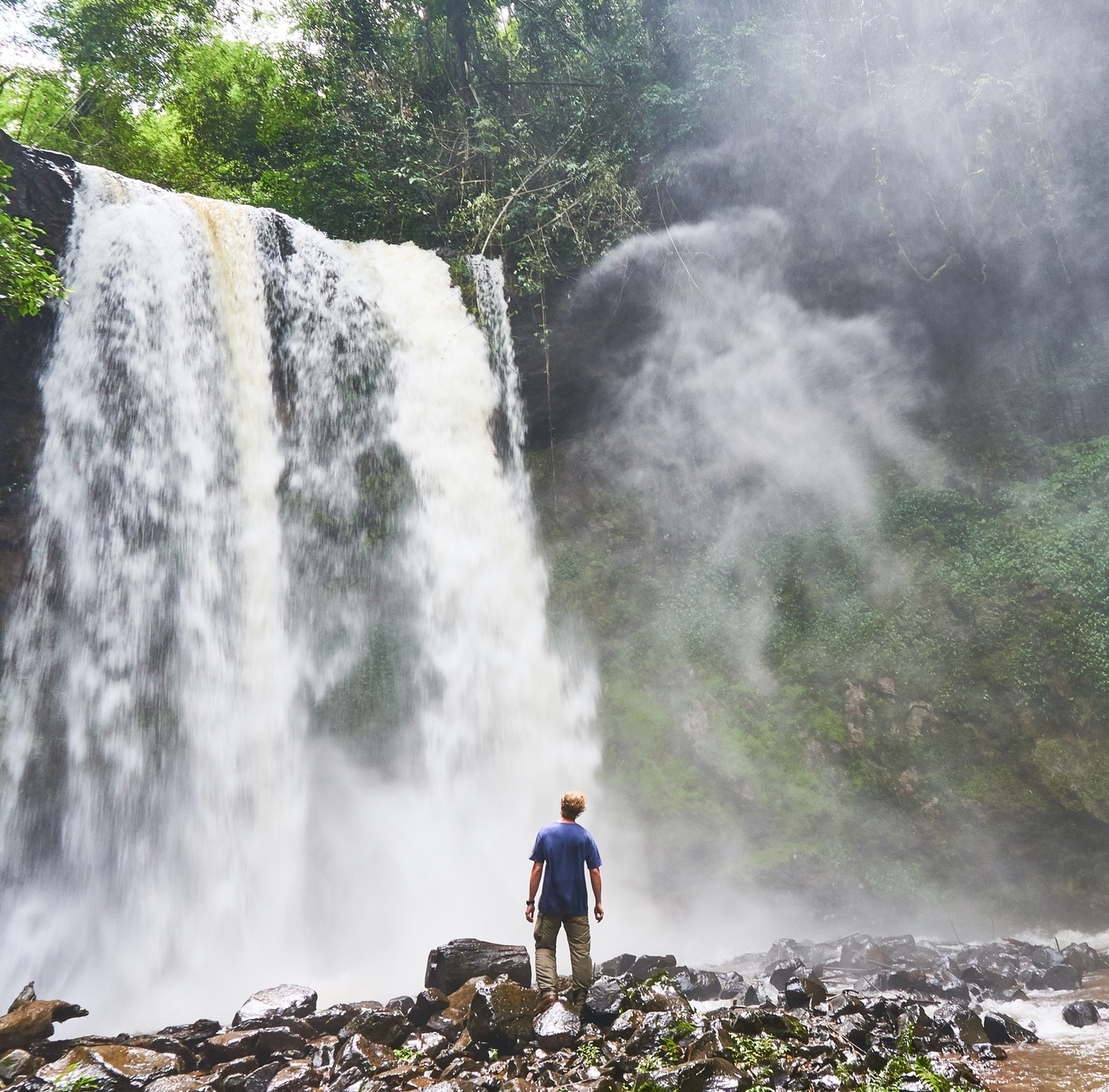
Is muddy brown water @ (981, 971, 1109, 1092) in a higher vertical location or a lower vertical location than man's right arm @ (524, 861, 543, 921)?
lower

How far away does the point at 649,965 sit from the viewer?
599cm

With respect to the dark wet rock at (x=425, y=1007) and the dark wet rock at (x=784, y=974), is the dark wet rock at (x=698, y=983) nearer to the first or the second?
the dark wet rock at (x=784, y=974)

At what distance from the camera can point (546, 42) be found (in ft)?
44.3

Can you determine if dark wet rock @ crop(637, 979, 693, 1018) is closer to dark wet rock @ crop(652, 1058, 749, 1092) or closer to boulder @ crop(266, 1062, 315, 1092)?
dark wet rock @ crop(652, 1058, 749, 1092)

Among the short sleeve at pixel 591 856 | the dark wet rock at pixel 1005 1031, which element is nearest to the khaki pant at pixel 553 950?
the short sleeve at pixel 591 856

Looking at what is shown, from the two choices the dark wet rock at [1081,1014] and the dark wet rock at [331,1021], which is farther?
the dark wet rock at [1081,1014]

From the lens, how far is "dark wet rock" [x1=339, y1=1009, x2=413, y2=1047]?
438 cm

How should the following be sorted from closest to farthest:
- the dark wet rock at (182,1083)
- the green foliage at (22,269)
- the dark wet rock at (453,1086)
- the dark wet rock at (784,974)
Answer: the dark wet rock at (453,1086), the dark wet rock at (182,1083), the dark wet rock at (784,974), the green foliage at (22,269)

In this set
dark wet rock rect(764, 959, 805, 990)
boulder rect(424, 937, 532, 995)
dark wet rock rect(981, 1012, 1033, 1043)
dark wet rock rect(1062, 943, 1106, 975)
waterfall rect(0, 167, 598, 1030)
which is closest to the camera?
dark wet rock rect(981, 1012, 1033, 1043)

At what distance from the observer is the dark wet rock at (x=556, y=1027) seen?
4.18 metres

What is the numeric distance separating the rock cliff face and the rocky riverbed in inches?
238

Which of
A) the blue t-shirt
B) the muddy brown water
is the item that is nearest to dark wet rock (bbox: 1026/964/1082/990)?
the muddy brown water

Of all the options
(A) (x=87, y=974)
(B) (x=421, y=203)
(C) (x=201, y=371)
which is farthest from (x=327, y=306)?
(A) (x=87, y=974)

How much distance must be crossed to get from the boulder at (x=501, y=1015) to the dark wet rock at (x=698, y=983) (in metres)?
1.64
